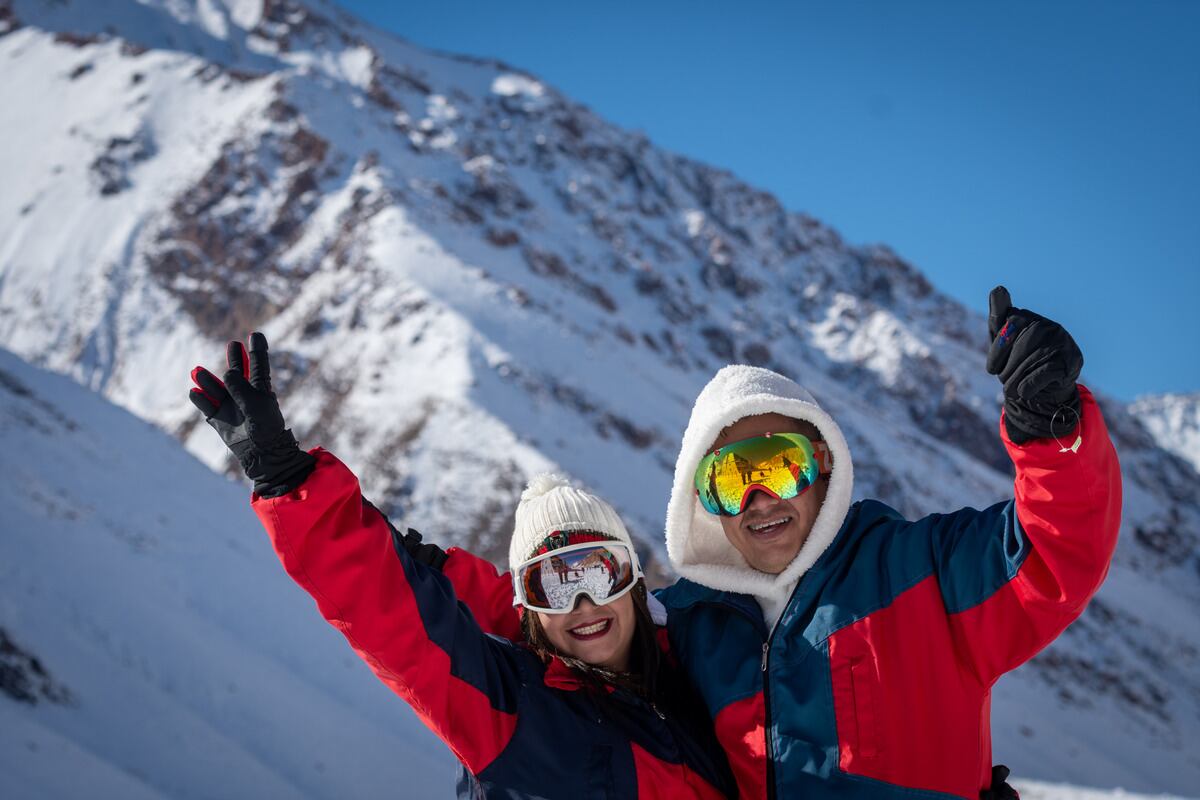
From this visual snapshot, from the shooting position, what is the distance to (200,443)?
Result: 35.3 m

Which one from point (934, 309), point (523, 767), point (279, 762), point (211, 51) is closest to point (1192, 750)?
point (279, 762)

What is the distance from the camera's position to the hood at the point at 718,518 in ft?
9.79

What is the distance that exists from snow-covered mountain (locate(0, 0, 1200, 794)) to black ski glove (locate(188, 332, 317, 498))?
18622mm

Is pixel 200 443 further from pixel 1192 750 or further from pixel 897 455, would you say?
pixel 1192 750

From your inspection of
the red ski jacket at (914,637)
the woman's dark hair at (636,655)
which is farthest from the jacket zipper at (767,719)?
the woman's dark hair at (636,655)

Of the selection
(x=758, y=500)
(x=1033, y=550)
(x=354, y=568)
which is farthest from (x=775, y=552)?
(x=354, y=568)

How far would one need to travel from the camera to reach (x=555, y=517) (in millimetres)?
3387

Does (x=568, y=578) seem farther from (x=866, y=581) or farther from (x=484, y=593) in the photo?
(x=866, y=581)

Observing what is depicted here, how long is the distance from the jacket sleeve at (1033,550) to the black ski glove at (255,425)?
7.53 feet

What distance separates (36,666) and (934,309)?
341ft

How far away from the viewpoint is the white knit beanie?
3350 millimetres

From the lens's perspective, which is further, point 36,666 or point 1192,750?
point 1192,750

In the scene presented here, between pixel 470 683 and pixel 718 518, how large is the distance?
1.39 m

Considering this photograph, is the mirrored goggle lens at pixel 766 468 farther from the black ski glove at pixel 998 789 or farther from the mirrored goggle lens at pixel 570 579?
the black ski glove at pixel 998 789
